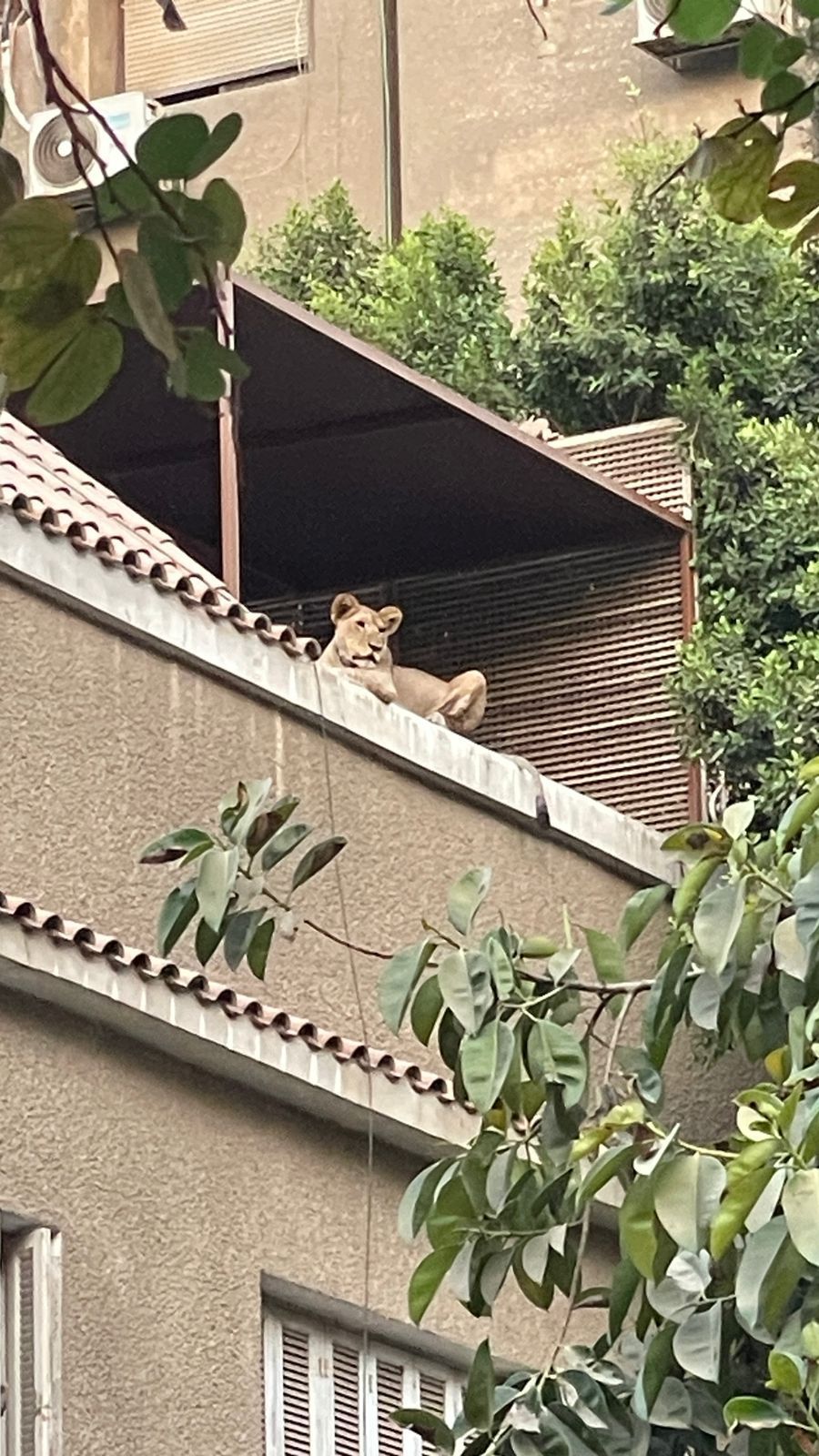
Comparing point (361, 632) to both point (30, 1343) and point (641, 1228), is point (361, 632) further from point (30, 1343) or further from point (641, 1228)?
point (641, 1228)

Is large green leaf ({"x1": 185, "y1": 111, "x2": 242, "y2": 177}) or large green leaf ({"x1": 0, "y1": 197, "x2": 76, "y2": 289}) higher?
large green leaf ({"x1": 185, "y1": 111, "x2": 242, "y2": 177})

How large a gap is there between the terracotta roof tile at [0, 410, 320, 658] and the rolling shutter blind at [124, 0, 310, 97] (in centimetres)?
445

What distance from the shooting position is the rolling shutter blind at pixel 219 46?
1622cm

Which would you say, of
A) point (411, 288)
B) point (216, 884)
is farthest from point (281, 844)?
point (411, 288)

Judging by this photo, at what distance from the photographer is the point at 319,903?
35.5 ft

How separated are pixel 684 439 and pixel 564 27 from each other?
13.3 ft

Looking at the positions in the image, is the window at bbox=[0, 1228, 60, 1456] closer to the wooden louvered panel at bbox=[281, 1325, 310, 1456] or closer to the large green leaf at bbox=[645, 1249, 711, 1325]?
the wooden louvered panel at bbox=[281, 1325, 310, 1456]

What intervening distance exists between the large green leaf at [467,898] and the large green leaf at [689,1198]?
0.92 metres

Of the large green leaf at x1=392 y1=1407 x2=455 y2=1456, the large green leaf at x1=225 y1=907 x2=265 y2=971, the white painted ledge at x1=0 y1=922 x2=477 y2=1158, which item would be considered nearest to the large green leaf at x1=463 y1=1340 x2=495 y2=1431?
the large green leaf at x1=392 y1=1407 x2=455 y2=1456

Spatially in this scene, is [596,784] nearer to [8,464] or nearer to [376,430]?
[376,430]

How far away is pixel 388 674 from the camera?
1178cm

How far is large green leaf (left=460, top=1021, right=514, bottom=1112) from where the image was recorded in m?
6.62

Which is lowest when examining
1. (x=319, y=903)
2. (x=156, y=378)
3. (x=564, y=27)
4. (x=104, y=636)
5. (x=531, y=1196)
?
(x=531, y=1196)

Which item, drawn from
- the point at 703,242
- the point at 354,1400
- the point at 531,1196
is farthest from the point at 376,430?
the point at 531,1196
